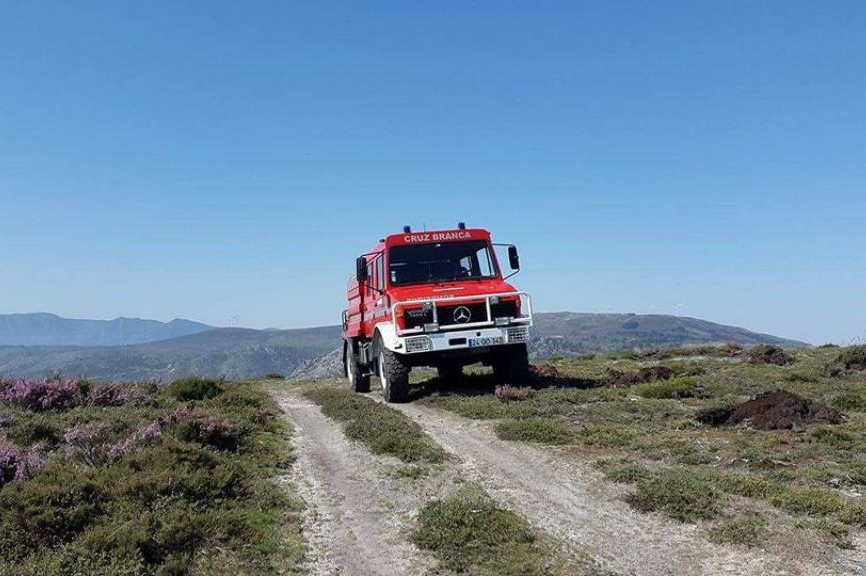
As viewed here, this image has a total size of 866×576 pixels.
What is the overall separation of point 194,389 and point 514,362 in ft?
27.2

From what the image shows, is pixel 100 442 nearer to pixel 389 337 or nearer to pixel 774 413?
pixel 389 337

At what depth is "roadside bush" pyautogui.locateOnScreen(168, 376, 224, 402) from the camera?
16.2 metres

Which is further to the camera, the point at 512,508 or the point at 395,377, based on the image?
the point at 395,377

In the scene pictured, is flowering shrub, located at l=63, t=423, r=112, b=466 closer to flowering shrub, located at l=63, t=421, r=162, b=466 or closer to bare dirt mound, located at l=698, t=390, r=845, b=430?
flowering shrub, located at l=63, t=421, r=162, b=466

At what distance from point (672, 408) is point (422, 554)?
8891mm

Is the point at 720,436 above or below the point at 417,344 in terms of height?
below

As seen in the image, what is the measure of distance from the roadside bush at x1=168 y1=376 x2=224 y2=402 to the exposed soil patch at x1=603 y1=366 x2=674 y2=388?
1067 centimetres

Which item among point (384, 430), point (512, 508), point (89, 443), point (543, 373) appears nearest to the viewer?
point (512, 508)

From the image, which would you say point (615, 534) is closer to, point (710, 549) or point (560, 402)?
point (710, 549)

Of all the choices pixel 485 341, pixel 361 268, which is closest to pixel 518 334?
pixel 485 341

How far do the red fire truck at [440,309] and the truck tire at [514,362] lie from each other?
26 millimetres

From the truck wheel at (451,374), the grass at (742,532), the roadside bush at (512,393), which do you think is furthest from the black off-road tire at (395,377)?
the grass at (742,532)

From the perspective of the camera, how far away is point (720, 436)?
35.2 ft

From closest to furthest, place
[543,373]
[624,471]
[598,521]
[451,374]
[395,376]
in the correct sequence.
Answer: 1. [598,521]
2. [624,471]
3. [395,376]
4. [451,374]
5. [543,373]
